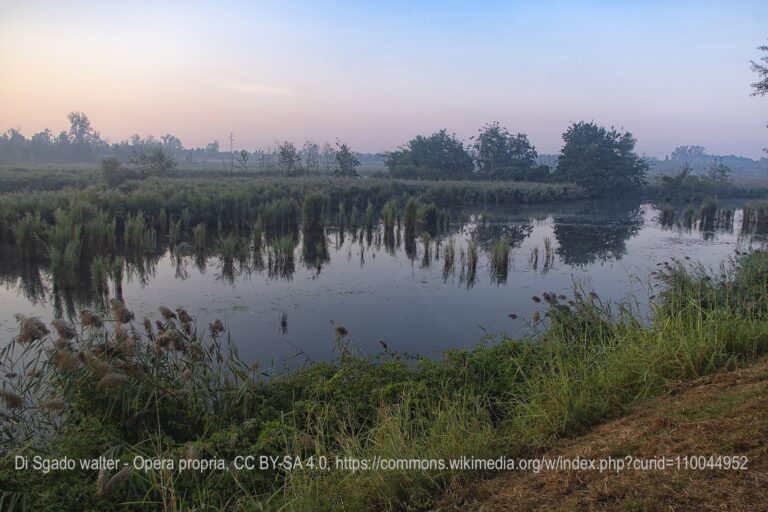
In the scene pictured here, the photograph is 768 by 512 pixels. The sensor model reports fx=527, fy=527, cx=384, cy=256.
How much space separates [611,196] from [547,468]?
3992cm

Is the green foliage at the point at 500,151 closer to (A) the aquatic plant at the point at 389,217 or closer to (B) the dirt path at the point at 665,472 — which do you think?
(A) the aquatic plant at the point at 389,217

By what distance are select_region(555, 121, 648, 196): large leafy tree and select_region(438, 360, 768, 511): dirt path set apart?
125 feet

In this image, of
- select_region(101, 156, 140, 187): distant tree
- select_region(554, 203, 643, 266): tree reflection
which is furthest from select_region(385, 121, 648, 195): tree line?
select_region(101, 156, 140, 187): distant tree

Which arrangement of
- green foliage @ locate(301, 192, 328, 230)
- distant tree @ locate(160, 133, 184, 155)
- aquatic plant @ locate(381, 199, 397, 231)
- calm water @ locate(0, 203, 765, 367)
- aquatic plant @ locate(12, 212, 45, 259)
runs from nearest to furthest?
calm water @ locate(0, 203, 765, 367) → aquatic plant @ locate(12, 212, 45, 259) → aquatic plant @ locate(381, 199, 397, 231) → green foliage @ locate(301, 192, 328, 230) → distant tree @ locate(160, 133, 184, 155)

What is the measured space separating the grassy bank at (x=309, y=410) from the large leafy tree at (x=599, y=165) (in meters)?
37.2

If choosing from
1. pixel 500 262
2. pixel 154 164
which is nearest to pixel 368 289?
pixel 500 262

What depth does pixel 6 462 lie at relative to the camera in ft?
9.39

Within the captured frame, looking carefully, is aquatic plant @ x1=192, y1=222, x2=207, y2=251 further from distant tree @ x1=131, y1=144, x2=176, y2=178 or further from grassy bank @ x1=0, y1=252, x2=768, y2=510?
distant tree @ x1=131, y1=144, x2=176, y2=178

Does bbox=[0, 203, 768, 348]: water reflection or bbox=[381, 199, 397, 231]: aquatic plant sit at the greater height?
bbox=[381, 199, 397, 231]: aquatic plant

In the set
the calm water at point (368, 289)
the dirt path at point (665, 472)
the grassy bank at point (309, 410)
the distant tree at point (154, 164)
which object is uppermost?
the distant tree at point (154, 164)

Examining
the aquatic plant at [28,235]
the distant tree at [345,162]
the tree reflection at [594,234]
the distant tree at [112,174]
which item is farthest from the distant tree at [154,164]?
the tree reflection at [594,234]

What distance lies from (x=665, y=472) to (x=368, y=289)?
7.39 metres

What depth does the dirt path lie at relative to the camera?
216 centimetres

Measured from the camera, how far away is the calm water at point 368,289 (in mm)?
6980
